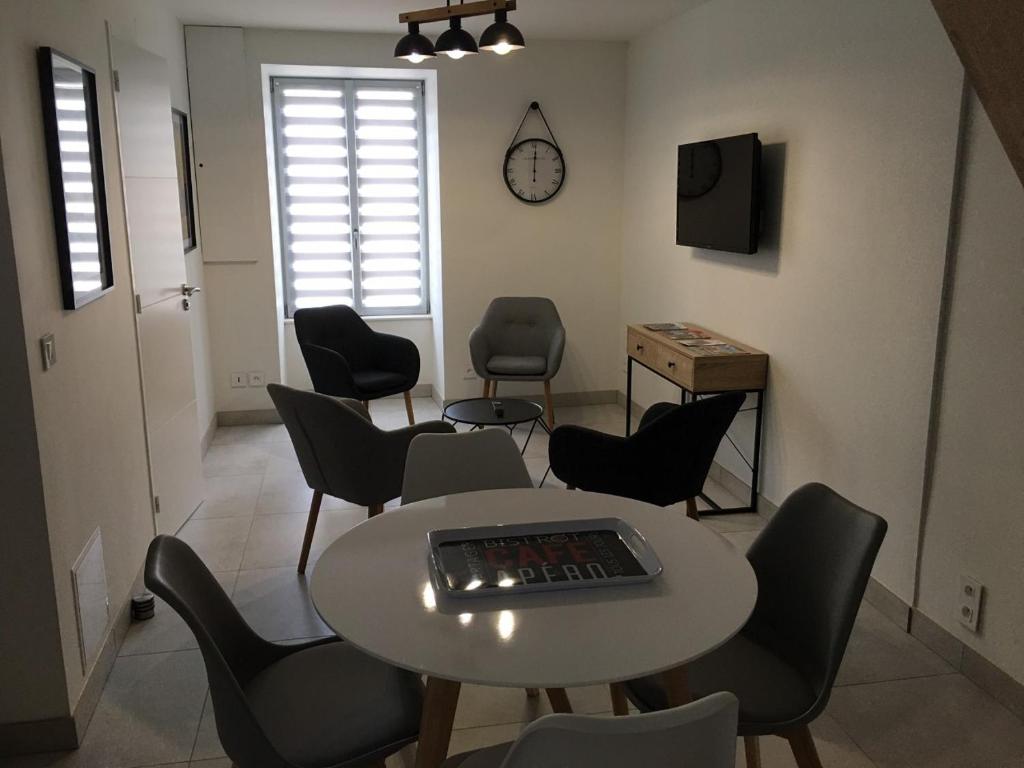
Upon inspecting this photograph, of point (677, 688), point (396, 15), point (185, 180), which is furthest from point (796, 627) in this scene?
point (185, 180)

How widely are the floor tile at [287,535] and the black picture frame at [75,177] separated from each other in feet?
4.35

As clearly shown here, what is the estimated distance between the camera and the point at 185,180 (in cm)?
515

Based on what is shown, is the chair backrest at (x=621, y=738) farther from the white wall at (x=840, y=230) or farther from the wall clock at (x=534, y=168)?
the wall clock at (x=534, y=168)

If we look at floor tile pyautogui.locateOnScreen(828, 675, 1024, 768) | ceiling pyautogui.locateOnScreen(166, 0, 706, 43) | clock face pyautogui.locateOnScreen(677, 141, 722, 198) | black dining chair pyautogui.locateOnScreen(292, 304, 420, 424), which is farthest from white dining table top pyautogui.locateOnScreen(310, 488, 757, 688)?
ceiling pyautogui.locateOnScreen(166, 0, 706, 43)

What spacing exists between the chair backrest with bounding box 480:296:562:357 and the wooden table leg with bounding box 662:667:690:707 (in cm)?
396

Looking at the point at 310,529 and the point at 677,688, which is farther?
the point at 310,529

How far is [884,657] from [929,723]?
364mm

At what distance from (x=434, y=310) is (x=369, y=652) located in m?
4.95

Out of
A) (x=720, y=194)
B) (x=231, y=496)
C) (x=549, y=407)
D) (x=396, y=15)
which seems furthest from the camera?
(x=549, y=407)

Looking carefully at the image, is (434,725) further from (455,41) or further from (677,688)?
(455,41)

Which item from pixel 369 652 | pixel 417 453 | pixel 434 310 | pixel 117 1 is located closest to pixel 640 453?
pixel 417 453

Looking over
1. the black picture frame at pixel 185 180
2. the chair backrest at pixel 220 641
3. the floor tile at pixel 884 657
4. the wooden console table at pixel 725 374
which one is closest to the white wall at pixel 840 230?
the wooden console table at pixel 725 374

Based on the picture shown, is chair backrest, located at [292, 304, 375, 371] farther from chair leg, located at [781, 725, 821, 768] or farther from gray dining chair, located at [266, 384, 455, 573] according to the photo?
chair leg, located at [781, 725, 821, 768]

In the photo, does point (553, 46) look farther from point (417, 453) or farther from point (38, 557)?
point (38, 557)
